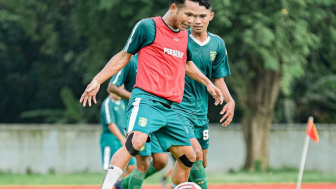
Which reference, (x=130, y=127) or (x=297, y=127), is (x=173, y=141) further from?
(x=297, y=127)

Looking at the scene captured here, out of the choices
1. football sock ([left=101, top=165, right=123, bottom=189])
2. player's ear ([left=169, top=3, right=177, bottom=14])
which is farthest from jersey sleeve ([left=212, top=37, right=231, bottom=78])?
football sock ([left=101, top=165, right=123, bottom=189])

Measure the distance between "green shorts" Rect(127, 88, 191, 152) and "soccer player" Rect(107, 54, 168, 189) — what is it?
1959 millimetres

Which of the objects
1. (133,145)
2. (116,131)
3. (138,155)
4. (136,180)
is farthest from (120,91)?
(133,145)

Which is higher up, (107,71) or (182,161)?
(107,71)

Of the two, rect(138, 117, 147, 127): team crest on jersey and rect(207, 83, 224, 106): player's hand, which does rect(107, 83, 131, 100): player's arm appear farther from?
rect(138, 117, 147, 127): team crest on jersey

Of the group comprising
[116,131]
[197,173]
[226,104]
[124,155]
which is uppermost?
[226,104]

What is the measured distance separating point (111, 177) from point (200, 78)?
1.70 m

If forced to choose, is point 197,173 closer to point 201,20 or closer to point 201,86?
point 201,86

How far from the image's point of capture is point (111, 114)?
36.0 ft

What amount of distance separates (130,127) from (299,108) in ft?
68.1

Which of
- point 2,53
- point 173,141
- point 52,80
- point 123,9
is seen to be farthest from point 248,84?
point 173,141

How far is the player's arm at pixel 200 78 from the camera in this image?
283 inches

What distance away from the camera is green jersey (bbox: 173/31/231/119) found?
7.81 metres

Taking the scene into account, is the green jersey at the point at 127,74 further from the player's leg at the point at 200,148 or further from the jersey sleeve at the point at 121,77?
the player's leg at the point at 200,148
